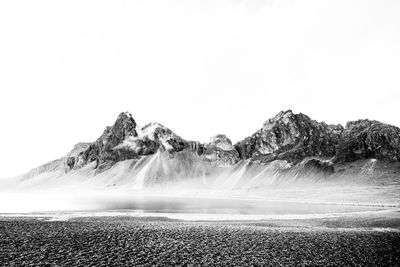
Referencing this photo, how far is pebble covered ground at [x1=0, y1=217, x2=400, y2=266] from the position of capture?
3244cm

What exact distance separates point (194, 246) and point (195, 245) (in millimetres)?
611

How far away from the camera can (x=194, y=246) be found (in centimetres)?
3953

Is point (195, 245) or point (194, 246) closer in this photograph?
point (194, 246)

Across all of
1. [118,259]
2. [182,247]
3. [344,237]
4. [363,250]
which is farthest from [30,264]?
[344,237]

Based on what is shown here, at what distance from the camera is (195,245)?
132 feet

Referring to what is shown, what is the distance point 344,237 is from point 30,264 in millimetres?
39949

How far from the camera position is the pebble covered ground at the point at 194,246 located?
106 feet

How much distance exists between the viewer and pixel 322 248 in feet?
128

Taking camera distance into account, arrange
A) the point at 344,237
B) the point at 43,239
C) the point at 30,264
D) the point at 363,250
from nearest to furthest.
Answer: the point at 30,264 → the point at 363,250 → the point at 43,239 → the point at 344,237

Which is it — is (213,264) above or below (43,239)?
below

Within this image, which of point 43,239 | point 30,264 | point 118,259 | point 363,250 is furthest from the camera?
point 43,239

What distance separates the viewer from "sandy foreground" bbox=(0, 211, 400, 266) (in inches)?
1281

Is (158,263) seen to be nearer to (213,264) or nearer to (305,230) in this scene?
(213,264)

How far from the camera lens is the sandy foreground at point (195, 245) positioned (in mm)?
32531
